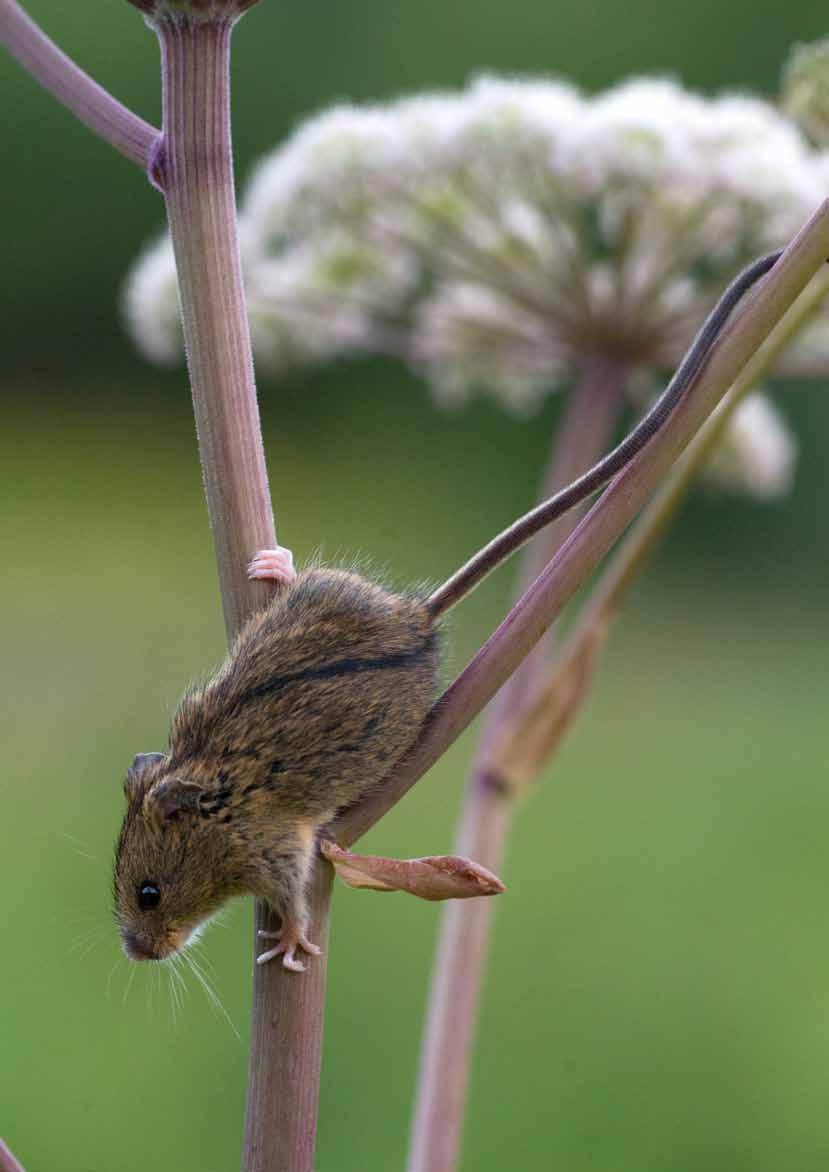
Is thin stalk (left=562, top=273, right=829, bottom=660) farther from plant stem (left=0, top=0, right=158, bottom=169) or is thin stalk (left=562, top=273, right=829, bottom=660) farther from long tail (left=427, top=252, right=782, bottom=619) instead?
plant stem (left=0, top=0, right=158, bottom=169)

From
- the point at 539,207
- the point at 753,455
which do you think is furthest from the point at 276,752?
the point at 753,455

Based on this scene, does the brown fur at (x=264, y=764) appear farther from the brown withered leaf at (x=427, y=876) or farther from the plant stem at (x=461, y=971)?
the plant stem at (x=461, y=971)

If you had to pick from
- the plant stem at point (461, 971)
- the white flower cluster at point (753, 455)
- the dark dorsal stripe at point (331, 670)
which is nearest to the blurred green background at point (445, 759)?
the white flower cluster at point (753, 455)

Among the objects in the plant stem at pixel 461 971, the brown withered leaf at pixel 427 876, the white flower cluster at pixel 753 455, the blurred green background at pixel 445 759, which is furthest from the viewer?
the blurred green background at pixel 445 759

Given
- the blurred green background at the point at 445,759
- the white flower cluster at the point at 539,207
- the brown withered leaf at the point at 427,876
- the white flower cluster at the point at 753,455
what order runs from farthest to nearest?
the blurred green background at the point at 445,759, the white flower cluster at the point at 753,455, the white flower cluster at the point at 539,207, the brown withered leaf at the point at 427,876

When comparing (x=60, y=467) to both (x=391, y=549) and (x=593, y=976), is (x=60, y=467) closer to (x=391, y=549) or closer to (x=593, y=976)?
(x=391, y=549)

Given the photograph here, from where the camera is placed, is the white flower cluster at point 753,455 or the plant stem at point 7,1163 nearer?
the plant stem at point 7,1163

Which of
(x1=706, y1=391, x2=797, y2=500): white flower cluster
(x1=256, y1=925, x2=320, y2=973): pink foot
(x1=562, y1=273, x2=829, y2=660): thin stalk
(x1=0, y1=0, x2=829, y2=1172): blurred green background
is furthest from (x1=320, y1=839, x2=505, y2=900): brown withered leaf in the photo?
(x1=0, y1=0, x2=829, y2=1172): blurred green background
